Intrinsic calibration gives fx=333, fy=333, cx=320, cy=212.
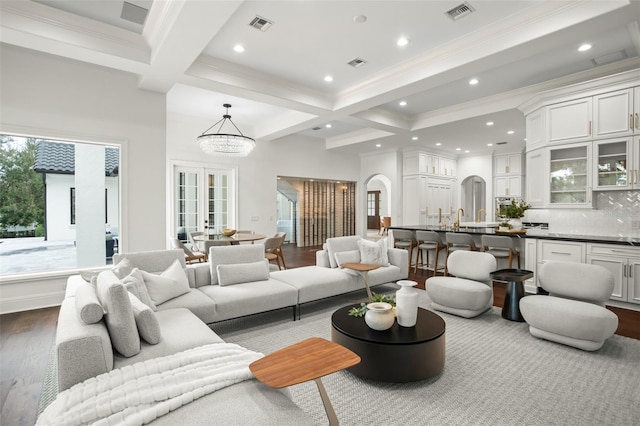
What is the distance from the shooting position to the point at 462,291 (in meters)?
3.81

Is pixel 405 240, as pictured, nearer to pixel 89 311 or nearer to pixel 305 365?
pixel 305 365

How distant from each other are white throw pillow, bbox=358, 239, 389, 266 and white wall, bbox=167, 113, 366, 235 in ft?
11.7

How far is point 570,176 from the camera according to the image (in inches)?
189

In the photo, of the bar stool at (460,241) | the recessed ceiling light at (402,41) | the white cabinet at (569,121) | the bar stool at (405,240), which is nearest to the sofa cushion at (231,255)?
the recessed ceiling light at (402,41)

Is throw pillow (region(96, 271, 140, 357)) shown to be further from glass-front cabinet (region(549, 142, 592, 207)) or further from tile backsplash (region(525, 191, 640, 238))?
tile backsplash (region(525, 191, 640, 238))

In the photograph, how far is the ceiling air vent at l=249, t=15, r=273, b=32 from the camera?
341 centimetres

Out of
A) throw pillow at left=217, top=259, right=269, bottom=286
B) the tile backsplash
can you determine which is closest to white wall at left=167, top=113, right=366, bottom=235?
throw pillow at left=217, top=259, right=269, bottom=286

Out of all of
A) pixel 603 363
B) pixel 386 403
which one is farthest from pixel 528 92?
pixel 386 403

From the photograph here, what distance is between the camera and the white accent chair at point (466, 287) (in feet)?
12.4

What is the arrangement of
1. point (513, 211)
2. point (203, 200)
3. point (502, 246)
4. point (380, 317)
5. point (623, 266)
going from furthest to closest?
point (203, 200), point (513, 211), point (502, 246), point (623, 266), point (380, 317)

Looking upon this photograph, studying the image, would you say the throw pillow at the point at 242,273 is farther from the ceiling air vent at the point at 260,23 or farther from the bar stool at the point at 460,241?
the bar stool at the point at 460,241

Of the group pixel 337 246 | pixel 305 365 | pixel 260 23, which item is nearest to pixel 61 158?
pixel 260 23

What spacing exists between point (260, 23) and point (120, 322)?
10.2 feet

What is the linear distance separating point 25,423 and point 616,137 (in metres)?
6.53
